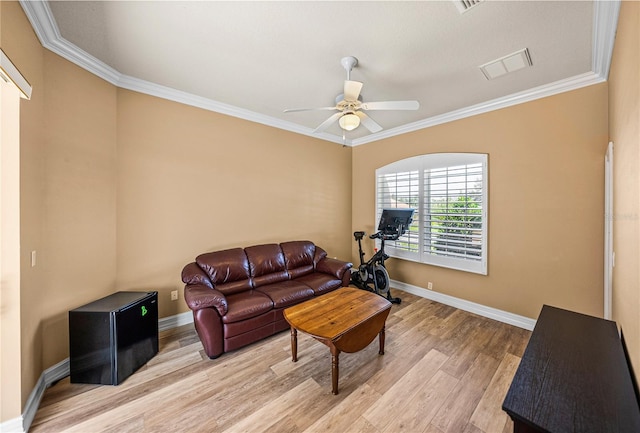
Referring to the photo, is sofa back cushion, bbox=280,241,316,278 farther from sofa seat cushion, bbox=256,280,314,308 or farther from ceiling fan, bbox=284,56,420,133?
ceiling fan, bbox=284,56,420,133

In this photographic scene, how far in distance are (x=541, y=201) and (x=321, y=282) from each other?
285cm

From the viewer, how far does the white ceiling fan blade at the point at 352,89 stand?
1.98 meters

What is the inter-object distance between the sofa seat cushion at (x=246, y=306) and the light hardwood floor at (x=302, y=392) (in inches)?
14.9

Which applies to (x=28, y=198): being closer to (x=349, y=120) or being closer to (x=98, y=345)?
(x=98, y=345)

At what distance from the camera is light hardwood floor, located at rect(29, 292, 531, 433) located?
167 centimetres

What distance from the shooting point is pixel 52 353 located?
207 centimetres

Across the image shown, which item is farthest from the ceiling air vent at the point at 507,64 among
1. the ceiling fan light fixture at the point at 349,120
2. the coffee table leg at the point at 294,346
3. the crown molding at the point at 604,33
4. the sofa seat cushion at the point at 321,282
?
the coffee table leg at the point at 294,346

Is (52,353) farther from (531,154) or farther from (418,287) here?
(531,154)

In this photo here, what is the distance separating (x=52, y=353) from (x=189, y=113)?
278 centimetres

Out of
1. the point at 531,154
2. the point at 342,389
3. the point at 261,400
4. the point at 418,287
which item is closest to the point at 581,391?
the point at 342,389

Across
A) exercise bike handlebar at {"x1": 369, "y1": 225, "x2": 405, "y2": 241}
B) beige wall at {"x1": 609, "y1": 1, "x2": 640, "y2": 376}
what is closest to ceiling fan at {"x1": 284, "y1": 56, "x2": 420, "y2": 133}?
beige wall at {"x1": 609, "y1": 1, "x2": 640, "y2": 376}

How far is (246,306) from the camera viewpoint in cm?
254

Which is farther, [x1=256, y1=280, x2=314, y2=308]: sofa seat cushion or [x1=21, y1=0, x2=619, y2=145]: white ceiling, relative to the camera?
[x1=256, y1=280, x2=314, y2=308]: sofa seat cushion

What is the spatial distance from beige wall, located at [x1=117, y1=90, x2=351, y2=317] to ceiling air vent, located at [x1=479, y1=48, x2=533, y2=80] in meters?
2.69
